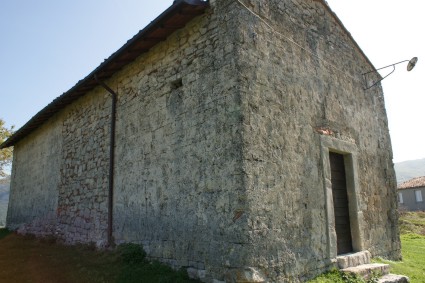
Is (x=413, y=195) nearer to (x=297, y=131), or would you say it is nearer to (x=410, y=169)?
(x=297, y=131)

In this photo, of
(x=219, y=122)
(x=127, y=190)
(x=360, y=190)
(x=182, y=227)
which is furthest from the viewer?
(x=360, y=190)

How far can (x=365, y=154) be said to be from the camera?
25.0 feet

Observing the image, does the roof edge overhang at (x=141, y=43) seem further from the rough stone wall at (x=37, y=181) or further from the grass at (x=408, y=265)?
the grass at (x=408, y=265)

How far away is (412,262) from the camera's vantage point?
25.5 ft

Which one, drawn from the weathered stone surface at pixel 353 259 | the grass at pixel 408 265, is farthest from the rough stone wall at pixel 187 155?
the weathered stone surface at pixel 353 259

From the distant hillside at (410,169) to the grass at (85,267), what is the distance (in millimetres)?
161566

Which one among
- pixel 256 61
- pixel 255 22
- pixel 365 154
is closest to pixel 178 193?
pixel 256 61

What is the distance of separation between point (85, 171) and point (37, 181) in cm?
400

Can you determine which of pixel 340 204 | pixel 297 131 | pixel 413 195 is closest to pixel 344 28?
pixel 297 131

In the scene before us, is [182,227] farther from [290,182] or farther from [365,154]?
[365,154]

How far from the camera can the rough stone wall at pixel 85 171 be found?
7523mm

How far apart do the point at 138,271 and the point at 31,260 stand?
9.78 feet

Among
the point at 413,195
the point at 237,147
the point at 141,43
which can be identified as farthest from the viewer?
the point at 413,195

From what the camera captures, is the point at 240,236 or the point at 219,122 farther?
the point at 219,122
